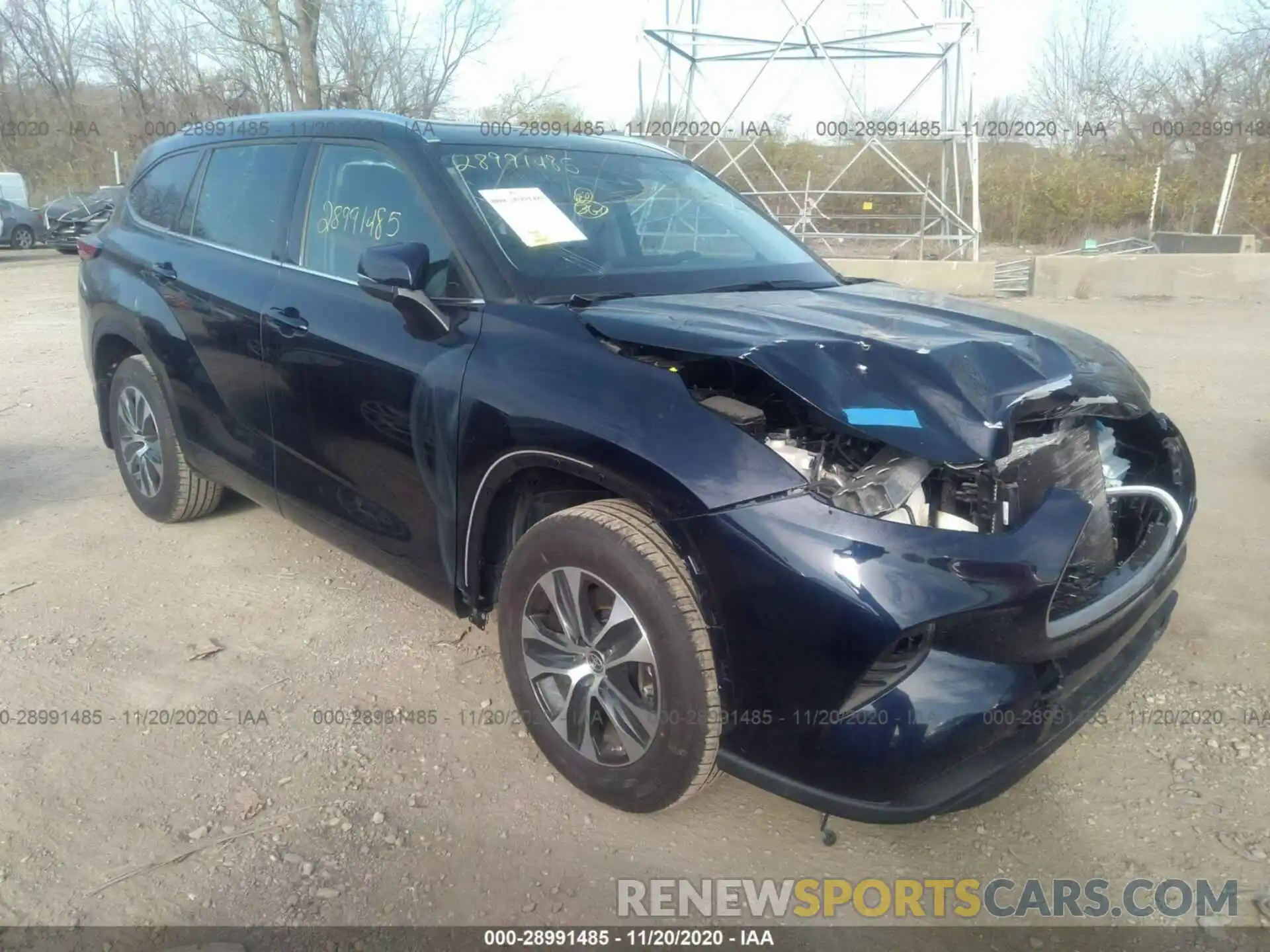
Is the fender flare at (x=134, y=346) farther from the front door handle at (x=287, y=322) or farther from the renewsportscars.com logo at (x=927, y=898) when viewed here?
the renewsportscars.com logo at (x=927, y=898)

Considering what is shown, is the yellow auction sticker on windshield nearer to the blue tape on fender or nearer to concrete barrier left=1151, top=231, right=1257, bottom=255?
the blue tape on fender

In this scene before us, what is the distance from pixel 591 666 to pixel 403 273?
125cm

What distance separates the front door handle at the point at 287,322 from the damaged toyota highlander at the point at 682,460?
1 cm

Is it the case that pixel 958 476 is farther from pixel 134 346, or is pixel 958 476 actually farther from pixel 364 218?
pixel 134 346

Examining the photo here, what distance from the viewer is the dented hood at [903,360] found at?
227 cm

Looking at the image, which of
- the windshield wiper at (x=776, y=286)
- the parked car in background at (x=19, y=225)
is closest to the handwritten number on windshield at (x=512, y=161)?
the windshield wiper at (x=776, y=286)

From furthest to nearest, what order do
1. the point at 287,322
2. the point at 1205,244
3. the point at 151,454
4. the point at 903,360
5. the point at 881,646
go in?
1. the point at 1205,244
2. the point at 151,454
3. the point at 287,322
4. the point at 903,360
5. the point at 881,646

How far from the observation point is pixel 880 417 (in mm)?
2256

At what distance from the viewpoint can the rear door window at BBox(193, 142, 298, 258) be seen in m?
3.75

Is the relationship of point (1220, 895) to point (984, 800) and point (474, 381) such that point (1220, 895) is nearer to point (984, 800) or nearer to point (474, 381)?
point (984, 800)

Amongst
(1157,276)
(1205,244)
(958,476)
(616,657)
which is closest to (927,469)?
(958,476)

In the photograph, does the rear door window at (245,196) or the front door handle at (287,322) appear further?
the rear door window at (245,196)

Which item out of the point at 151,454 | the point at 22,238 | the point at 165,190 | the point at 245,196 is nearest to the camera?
the point at 245,196

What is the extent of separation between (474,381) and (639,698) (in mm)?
1016
